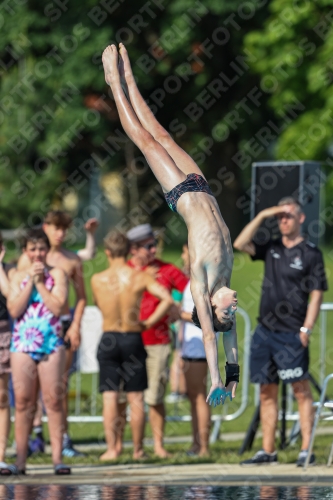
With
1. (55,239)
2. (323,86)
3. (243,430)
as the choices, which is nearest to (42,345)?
(55,239)

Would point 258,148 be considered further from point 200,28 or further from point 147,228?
point 147,228

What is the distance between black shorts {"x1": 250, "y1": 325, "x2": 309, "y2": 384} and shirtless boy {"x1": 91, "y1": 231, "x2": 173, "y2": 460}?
97 cm

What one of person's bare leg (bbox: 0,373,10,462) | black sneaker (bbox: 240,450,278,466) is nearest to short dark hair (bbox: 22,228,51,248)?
person's bare leg (bbox: 0,373,10,462)

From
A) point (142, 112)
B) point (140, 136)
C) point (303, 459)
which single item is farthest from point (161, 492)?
point (142, 112)

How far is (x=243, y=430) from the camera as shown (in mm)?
11961

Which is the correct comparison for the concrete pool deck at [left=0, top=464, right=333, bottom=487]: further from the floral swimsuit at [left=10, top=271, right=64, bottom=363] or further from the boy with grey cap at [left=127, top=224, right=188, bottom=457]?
Result: the floral swimsuit at [left=10, top=271, right=64, bottom=363]

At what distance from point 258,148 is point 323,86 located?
394 inches

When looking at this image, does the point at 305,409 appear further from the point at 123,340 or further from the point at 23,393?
the point at 23,393

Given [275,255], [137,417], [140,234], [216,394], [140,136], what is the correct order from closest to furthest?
[216,394] → [140,136] → [275,255] → [137,417] → [140,234]

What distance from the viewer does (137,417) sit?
31.8 ft

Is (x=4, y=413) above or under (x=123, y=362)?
under

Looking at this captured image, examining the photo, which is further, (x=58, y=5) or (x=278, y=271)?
(x=58, y=5)

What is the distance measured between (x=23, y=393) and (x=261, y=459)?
2277 millimetres

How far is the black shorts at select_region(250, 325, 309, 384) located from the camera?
9344 millimetres
